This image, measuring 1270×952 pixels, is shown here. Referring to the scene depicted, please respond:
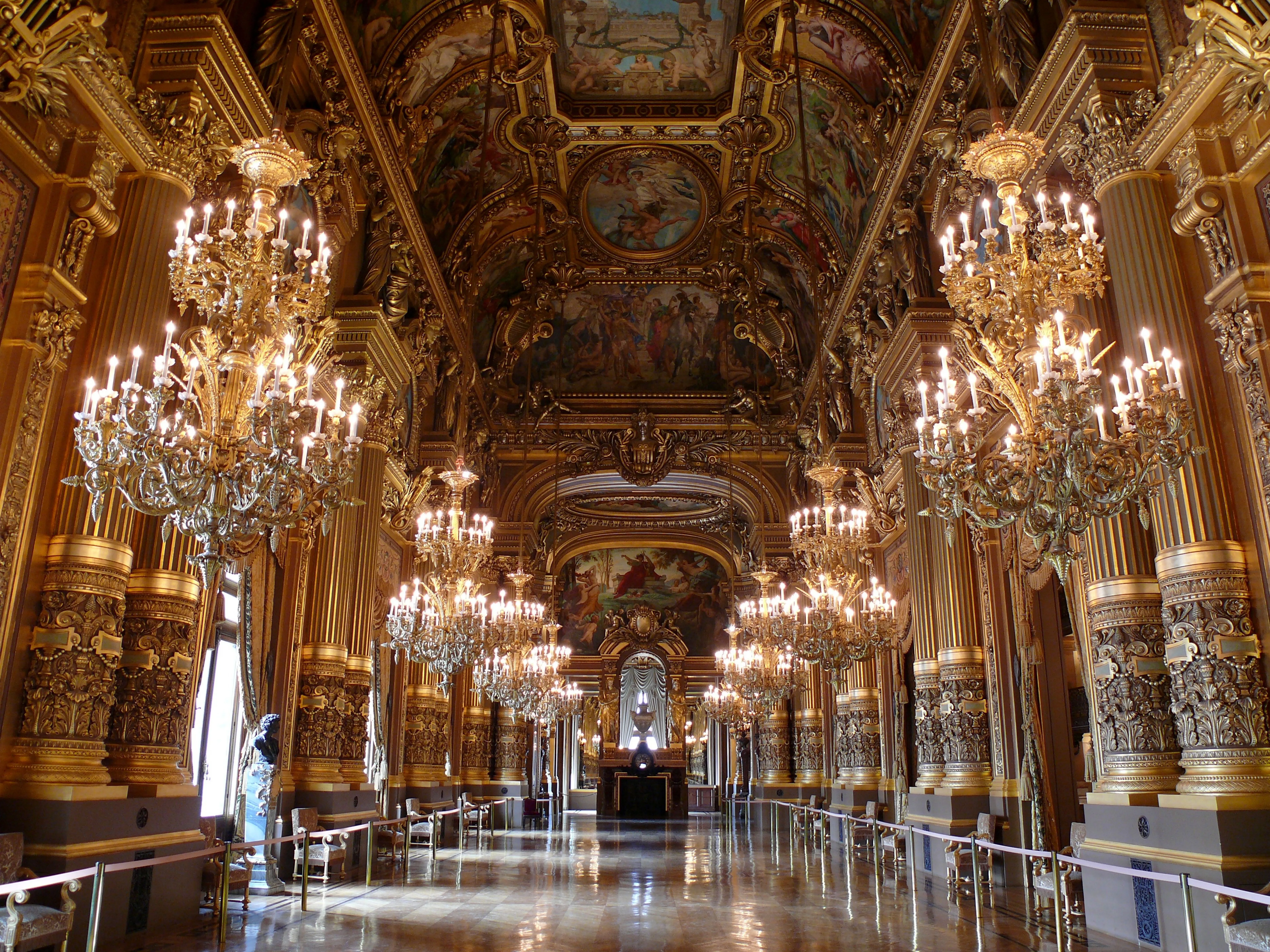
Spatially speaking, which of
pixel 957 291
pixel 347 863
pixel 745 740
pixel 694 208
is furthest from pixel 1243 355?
pixel 745 740

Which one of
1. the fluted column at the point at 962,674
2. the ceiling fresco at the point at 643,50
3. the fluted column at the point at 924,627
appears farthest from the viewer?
the ceiling fresco at the point at 643,50

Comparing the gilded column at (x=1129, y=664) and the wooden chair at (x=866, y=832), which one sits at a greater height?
the gilded column at (x=1129, y=664)

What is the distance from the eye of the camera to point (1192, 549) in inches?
253

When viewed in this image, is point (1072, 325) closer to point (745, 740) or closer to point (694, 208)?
point (694, 208)

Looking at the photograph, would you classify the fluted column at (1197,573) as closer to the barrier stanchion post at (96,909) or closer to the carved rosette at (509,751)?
the barrier stanchion post at (96,909)

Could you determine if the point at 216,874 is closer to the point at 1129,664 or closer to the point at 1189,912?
the point at 1189,912

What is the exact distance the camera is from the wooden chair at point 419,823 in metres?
14.3

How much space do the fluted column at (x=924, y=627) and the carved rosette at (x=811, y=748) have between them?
28.8ft

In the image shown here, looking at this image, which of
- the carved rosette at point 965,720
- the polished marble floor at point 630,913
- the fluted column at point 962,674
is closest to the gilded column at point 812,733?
the polished marble floor at point 630,913

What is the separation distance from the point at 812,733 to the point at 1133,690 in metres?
15.8

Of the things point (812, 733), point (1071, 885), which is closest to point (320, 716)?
point (1071, 885)

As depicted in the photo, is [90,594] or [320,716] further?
[320,716]

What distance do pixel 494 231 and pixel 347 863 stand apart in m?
11.7

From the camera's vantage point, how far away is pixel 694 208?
18.7 metres
